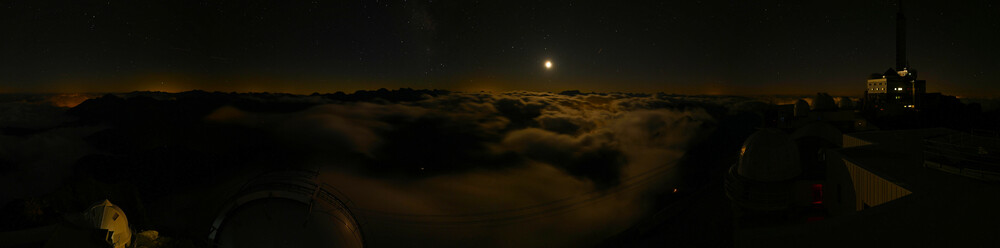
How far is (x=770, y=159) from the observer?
386 inches

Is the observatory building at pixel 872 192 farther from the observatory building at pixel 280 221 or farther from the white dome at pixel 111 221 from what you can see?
the white dome at pixel 111 221

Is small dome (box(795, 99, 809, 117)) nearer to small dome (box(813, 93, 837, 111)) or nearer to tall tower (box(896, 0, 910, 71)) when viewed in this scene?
small dome (box(813, 93, 837, 111))

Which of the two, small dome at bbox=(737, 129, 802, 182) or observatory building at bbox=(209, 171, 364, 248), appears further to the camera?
small dome at bbox=(737, 129, 802, 182)

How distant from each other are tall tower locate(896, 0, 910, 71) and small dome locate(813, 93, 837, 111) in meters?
23.5

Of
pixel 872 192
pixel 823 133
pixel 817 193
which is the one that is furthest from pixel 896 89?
pixel 872 192

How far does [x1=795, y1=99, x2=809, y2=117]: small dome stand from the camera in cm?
3291

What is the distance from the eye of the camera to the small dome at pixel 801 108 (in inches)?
1296

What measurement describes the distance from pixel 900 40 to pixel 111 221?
75954mm

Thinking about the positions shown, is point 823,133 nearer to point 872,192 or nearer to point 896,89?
point 872,192

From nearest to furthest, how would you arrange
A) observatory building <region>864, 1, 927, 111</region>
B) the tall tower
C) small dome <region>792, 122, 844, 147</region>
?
1. small dome <region>792, 122, 844, 147</region>
2. observatory building <region>864, 1, 927, 111</region>
3. the tall tower

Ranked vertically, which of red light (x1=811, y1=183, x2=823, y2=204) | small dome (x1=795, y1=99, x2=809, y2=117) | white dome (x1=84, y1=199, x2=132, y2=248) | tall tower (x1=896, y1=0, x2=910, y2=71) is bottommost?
white dome (x1=84, y1=199, x2=132, y2=248)

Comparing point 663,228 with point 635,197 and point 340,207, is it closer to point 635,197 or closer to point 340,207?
point 340,207

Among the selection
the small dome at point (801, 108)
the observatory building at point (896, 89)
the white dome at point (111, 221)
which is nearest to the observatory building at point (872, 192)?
the white dome at point (111, 221)

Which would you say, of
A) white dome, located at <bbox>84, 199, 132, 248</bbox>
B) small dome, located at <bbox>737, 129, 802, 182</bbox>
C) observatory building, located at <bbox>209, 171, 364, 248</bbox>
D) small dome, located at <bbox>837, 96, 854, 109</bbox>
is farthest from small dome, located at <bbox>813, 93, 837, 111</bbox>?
white dome, located at <bbox>84, 199, 132, 248</bbox>
